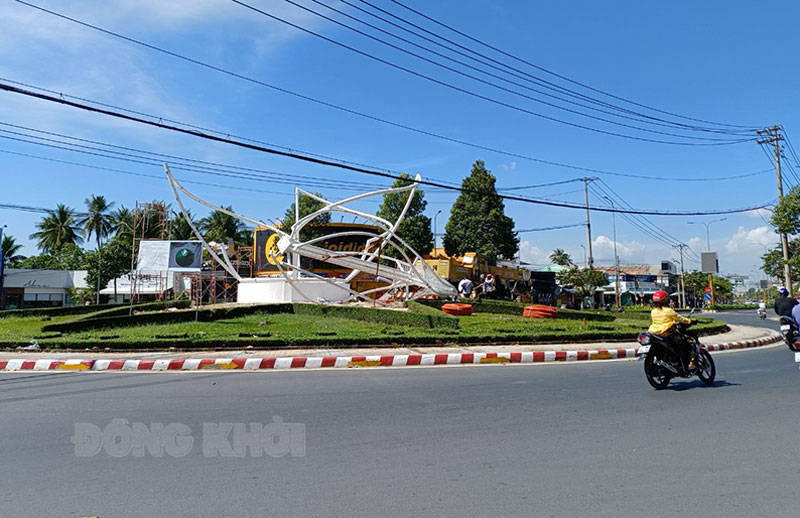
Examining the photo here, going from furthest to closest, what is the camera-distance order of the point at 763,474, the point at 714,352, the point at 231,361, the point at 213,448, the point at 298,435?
the point at 714,352, the point at 231,361, the point at 298,435, the point at 213,448, the point at 763,474

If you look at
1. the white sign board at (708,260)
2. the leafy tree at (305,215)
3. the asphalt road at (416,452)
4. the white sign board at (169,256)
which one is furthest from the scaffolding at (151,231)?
the white sign board at (708,260)

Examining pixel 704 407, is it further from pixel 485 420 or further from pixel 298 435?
pixel 298 435

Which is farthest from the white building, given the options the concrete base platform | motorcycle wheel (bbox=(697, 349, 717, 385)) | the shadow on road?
motorcycle wheel (bbox=(697, 349, 717, 385))

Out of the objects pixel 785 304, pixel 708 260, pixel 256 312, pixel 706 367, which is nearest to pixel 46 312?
pixel 256 312

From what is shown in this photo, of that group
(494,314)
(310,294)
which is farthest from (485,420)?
(310,294)

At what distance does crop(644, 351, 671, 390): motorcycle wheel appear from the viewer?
847cm

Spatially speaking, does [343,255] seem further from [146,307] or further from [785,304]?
[785,304]

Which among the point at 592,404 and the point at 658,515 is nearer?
the point at 658,515

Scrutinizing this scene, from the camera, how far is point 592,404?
7324 millimetres

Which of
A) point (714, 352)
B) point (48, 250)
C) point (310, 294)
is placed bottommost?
point (714, 352)

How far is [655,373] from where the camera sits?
8508 millimetres

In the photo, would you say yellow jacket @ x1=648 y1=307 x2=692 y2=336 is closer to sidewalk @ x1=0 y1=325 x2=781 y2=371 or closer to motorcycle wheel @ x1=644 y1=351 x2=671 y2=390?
motorcycle wheel @ x1=644 y1=351 x2=671 y2=390

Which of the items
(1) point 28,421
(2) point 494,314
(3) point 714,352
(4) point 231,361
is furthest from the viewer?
(2) point 494,314

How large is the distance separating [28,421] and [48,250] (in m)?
65.0
